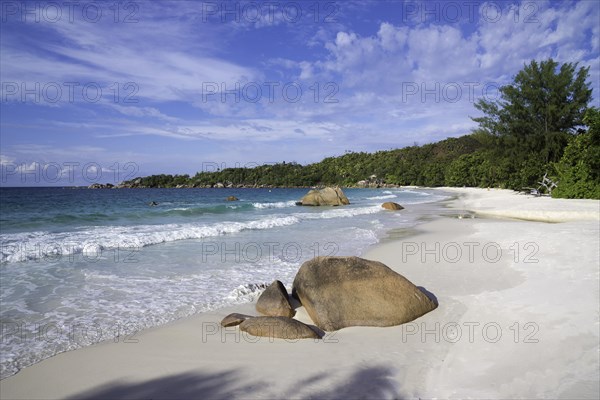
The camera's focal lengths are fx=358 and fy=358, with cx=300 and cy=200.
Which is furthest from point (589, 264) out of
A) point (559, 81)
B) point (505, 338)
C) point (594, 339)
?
point (559, 81)

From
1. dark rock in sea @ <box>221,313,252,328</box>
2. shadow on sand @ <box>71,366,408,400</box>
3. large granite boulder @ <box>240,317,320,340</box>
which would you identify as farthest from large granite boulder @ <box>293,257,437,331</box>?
shadow on sand @ <box>71,366,408,400</box>

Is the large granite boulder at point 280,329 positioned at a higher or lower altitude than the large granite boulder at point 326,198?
lower

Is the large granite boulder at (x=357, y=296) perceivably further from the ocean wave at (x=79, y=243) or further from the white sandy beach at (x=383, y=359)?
the ocean wave at (x=79, y=243)

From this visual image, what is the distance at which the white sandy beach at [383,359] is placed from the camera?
3.52m

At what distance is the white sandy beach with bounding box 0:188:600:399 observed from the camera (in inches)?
139

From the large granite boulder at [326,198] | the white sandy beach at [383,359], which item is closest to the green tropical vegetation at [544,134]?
the large granite boulder at [326,198]

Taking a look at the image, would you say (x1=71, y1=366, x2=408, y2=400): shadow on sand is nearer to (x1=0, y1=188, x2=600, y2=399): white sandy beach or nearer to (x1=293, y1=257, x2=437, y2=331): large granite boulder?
→ (x1=0, y1=188, x2=600, y2=399): white sandy beach

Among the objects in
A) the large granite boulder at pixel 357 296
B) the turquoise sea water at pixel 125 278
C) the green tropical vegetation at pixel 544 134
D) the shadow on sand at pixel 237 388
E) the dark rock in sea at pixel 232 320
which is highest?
the green tropical vegetation at pixel 544 134

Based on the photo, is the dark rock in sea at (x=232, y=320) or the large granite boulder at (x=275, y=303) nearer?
the dark rock in sea at (x=232, y=320)

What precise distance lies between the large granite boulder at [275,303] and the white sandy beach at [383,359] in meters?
0.29

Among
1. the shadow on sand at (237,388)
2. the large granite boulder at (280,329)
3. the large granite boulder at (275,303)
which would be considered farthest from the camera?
the large granite boulder at (275,303)

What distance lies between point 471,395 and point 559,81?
151 ft

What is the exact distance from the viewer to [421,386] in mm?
3602

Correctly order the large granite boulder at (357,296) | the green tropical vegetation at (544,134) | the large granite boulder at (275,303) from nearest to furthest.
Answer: the large granite boulder at (357,296), the large granite boulder at (275,303), the green tropical vegetation at (544,134)
